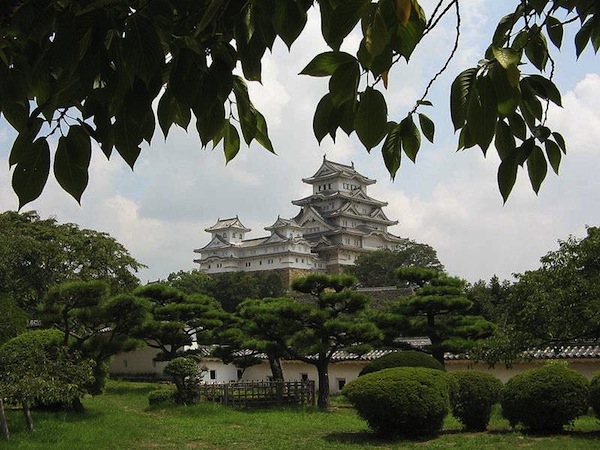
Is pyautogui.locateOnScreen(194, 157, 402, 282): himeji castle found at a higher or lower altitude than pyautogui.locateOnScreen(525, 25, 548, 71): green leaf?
higher

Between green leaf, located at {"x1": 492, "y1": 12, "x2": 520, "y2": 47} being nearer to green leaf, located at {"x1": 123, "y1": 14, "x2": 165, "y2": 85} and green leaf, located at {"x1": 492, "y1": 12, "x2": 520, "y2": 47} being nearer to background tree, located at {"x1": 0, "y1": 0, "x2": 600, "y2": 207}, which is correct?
background tree, located at {"x1": 0, "y1": 0, "x2": 600, "y2": 207}

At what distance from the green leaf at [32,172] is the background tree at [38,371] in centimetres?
924

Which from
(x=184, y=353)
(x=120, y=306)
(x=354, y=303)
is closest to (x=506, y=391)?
(x=354, y=303)

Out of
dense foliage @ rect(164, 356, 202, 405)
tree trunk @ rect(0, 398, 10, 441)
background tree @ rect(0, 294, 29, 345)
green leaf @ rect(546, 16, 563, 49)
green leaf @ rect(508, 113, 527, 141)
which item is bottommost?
tree trunk @ rect(0, 398, 10, 441)

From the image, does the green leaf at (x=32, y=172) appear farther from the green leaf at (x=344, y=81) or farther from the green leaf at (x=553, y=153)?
the green leaf at (x=553, y=153)

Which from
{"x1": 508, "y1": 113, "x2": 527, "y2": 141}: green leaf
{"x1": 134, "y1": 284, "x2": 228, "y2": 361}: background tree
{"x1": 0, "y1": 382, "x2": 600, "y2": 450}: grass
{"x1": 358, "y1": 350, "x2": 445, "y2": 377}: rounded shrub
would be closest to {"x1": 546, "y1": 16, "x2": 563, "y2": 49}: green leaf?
{"x1": 508, "y1": 113, "x2": 527, "y2": 141}: green leaf

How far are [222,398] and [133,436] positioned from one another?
15.7 ft

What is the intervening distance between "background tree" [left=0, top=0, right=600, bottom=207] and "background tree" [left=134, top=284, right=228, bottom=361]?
16.5 meters

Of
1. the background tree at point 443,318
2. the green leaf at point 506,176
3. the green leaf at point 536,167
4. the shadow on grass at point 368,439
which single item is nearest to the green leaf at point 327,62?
the green leaf at point 506,176

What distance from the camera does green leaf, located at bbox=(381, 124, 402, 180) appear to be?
1.46m

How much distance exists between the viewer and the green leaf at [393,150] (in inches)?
57.4

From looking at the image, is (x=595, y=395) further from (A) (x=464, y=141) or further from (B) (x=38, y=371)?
(A) (x=464, y=141)

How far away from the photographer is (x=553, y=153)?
124cm

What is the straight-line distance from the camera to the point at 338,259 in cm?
4519
